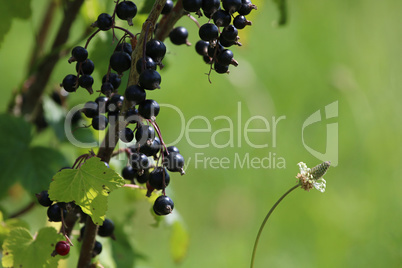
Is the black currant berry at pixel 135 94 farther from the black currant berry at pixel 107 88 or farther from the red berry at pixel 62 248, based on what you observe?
the red berry at pixel 62 248

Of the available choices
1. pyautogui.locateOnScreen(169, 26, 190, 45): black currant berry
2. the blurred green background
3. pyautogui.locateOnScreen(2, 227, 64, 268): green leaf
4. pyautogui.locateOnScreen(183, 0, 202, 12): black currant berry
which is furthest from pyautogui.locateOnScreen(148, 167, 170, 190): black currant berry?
the blurred green background

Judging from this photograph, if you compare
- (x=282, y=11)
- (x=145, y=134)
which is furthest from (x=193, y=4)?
(x=282, y=11)

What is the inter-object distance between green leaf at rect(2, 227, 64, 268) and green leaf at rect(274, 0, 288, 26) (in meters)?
1.27

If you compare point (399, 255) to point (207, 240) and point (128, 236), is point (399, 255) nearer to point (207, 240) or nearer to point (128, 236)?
point (128, 236)

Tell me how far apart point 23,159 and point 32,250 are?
0.84 metres

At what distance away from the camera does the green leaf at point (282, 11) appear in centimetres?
221

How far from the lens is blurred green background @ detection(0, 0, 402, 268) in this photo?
3.23 m

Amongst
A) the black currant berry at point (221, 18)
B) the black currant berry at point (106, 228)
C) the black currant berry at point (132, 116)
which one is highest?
the black currant berry at point (221, 18)

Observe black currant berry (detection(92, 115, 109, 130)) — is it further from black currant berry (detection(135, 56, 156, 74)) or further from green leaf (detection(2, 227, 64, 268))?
green leaf (detection(2, 227, 64, 268))

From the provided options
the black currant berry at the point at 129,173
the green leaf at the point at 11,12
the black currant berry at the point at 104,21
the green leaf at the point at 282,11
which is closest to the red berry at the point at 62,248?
the black currant berry at the point at 129,173

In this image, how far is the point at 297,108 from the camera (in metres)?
4.27

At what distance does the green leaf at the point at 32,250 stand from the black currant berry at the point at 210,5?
2.62 feet

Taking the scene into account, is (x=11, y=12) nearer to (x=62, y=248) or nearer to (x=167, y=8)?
(x=167, y=8)

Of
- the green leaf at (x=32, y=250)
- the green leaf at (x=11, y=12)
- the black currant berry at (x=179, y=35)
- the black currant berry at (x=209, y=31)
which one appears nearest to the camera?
the black currant berry at (x=209, y=31)
